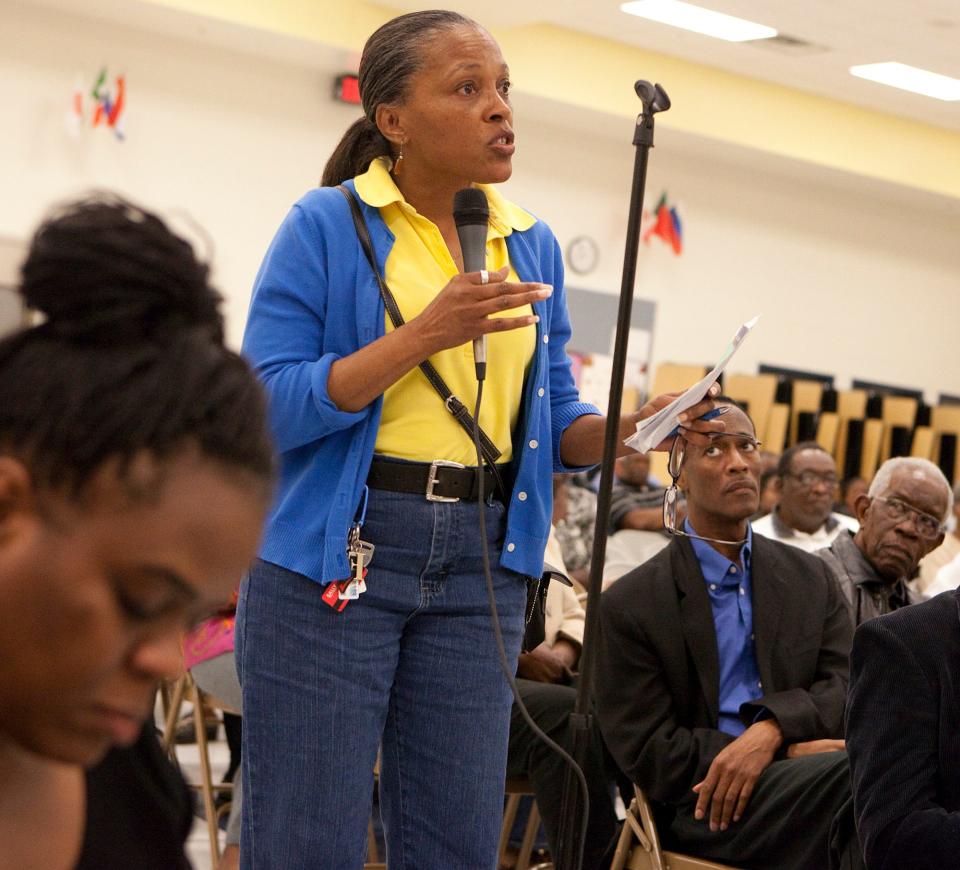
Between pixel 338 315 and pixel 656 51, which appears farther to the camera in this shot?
pixel 656 51

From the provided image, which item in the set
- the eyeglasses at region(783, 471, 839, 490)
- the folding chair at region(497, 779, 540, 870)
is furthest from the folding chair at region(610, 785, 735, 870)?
the eyeglasses at region(783, 471, 839, 490)

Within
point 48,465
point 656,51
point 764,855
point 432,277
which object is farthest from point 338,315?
point 656,51

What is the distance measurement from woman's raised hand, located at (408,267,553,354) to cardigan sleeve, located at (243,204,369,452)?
0.17 metres

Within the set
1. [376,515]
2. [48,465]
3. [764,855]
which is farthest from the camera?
[764,855]

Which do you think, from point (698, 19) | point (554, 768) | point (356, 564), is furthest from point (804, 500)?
point (356, 564)

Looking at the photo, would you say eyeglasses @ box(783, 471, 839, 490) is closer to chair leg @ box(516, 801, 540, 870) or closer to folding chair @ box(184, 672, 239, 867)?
chair leg @ box(516, 801, 540, 870)

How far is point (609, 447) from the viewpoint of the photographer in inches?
79.0

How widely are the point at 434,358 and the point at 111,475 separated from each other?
4.43ft

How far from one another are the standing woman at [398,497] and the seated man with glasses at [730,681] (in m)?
1.09

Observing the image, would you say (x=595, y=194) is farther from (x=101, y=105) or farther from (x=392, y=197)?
(x=392, y=197)

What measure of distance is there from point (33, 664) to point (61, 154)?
27.4 feet

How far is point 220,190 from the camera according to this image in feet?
30.0

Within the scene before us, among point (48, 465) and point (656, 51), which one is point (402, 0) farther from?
point (48, 465)

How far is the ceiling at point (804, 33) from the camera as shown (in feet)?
27.6
